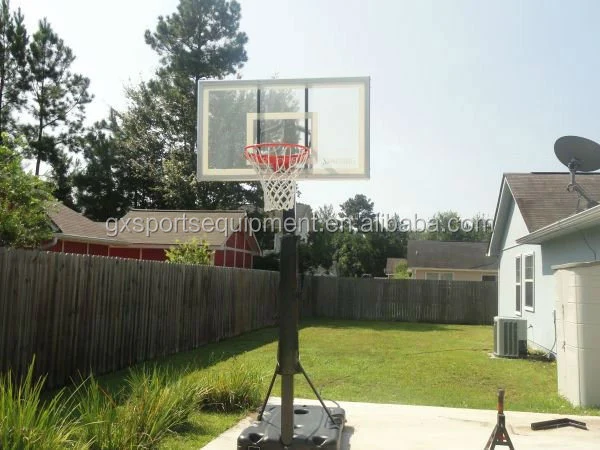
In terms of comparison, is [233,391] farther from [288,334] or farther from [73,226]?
[73,226]

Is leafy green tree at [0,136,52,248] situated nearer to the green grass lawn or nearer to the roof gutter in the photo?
the green grass lawn

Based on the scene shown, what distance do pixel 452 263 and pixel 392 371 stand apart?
93.1ft

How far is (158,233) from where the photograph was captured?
26172 millimetres

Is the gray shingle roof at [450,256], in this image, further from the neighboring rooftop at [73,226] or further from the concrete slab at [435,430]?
the concrete slab at [435,430]

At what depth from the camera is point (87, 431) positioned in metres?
4.63

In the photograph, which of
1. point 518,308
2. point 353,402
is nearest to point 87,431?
point 353,402

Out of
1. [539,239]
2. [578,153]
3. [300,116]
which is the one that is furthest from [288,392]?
[578,153]

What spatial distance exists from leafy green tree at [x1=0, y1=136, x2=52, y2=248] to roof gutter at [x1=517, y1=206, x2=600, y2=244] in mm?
10652

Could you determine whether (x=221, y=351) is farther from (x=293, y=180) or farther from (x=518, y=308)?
(x=518, y=308)

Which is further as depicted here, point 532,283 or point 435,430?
point 532,283

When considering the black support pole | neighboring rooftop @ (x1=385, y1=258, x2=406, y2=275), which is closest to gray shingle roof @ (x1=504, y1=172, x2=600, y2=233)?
the black support pole

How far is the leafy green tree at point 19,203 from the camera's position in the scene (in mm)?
11703

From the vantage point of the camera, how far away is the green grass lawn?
7848mm

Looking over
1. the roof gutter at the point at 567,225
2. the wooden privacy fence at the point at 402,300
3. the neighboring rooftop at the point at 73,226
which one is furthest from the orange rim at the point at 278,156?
the wooden privacy fence at the point at 402,300
